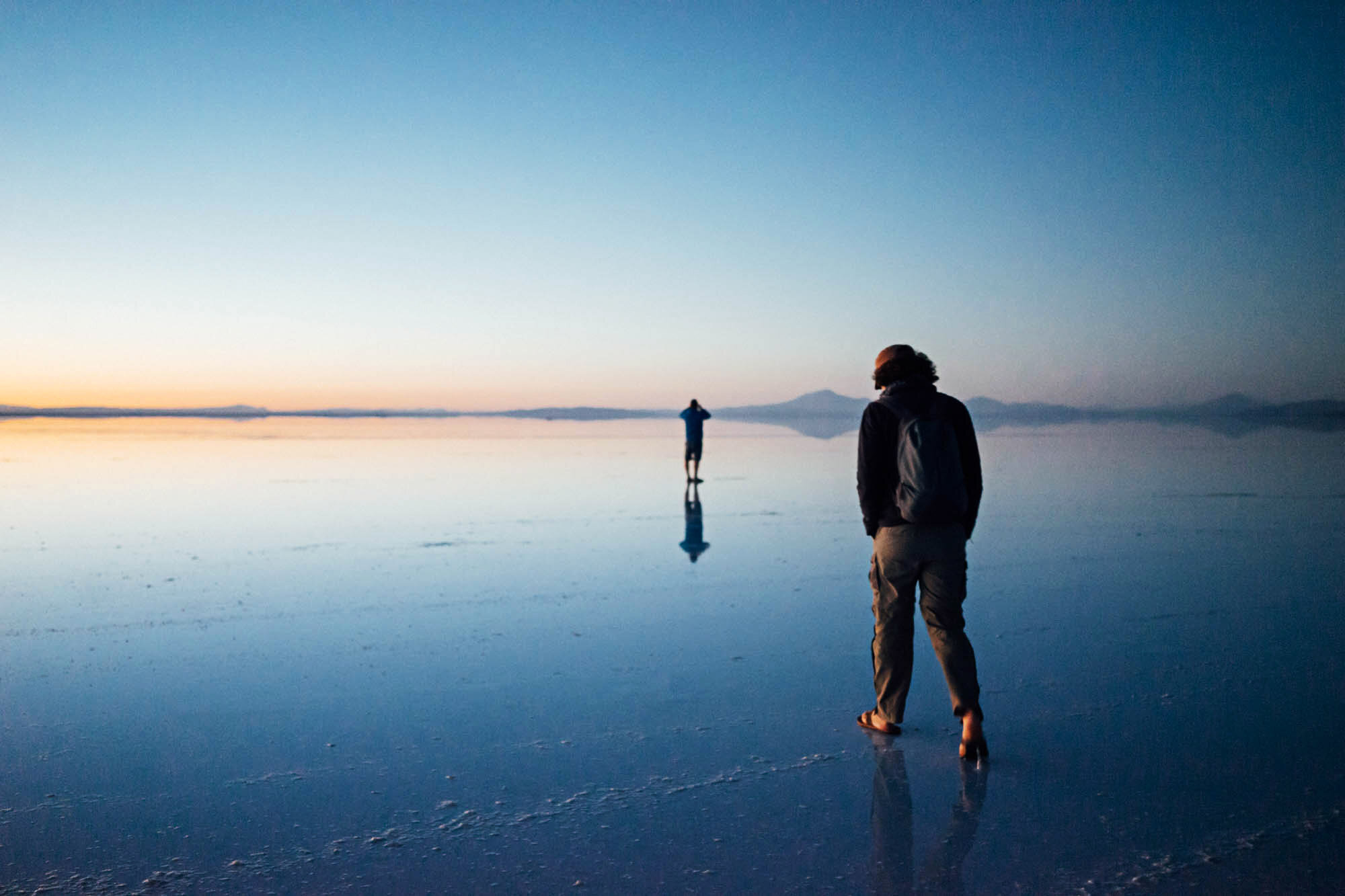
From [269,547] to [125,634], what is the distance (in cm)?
360

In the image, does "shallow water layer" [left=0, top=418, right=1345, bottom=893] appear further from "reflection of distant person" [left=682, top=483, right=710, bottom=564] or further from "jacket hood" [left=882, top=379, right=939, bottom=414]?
"jacket hood" [left=882, top=379, right=939, bottom=414]

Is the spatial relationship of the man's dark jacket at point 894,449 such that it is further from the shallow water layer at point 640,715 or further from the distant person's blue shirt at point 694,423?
the distant person's blue shirt at point 694,423

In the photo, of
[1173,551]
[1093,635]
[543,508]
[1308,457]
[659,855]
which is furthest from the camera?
[1308,457]

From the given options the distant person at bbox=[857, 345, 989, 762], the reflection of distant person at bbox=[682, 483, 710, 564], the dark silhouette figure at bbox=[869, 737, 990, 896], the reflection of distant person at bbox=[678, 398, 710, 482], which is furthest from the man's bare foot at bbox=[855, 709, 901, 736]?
the reflection of distant person at bbox=[678, 398, 710, 482]

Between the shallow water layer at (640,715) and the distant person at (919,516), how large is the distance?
350 mm

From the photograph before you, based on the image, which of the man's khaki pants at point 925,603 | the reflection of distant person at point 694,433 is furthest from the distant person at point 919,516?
the reflection of distant person at point 694,433

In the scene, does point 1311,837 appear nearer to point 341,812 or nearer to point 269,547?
point 341,812

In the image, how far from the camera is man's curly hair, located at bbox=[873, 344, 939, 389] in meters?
4.08

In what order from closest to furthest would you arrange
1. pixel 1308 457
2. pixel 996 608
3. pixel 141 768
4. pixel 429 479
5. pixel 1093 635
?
pixel 141 768 → pixel 1093 635 → pixel 996 608 → pixel 429 479 → pixel 1308 457

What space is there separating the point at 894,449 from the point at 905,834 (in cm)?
165

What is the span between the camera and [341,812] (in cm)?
335

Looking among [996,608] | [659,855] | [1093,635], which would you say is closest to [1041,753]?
[659,855]

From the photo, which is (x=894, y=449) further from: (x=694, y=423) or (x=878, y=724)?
(x=694, y=423)

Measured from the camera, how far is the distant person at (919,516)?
3912 millimetres
